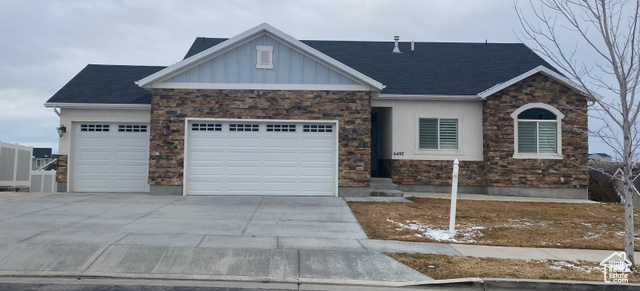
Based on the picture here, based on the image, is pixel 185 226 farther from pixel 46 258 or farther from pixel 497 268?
pixel 497 268

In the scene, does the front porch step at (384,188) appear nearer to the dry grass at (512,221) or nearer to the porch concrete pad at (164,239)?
the dry grass at (512,221)

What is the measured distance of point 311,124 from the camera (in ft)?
48.8

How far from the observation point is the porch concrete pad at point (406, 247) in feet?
Result: 26.4

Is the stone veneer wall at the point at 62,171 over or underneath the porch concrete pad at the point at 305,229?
over

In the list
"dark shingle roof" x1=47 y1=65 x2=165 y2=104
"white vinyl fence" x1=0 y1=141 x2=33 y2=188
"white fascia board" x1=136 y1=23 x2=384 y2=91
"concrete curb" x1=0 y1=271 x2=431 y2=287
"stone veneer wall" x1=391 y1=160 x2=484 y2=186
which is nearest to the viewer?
"concrete curb" x1=0 y1=271 x2=431 y2=287

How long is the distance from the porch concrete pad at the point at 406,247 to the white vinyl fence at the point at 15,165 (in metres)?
17.6

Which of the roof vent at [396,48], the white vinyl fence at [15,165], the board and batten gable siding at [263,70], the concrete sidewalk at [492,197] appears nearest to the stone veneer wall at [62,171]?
the board and batten gable siding at [263,70]

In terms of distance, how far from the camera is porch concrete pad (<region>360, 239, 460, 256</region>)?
26.4 ft

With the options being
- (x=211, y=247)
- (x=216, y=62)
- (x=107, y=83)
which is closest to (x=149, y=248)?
(x=211, y=247)

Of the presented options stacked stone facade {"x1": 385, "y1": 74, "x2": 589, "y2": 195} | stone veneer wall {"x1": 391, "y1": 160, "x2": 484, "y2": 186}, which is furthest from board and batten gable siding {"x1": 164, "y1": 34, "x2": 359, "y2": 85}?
stacked stone facade {"x1": 385, "y1": 74, "x2": 589, "y2": 195}

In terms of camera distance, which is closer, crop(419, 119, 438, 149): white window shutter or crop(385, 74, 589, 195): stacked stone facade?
crop(385, 74, 589, 195): stacked stone facade

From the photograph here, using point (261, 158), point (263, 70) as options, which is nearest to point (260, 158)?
point (261, 158)

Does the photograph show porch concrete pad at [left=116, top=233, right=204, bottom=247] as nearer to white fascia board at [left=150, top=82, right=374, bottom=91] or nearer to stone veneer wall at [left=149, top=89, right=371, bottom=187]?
stone veneer wall at [left=149, top=89, right=371, bottom=187]

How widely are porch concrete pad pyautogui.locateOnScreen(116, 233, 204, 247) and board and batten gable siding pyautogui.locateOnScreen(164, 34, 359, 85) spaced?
708 centimetres
